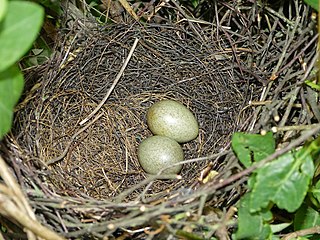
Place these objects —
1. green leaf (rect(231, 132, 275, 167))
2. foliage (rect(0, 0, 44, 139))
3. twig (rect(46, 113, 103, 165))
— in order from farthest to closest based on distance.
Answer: twig (rect(46, 113, 103, 165)) < green leaf (rect(231, 132, 275, 167)) < foliage (rect(0, 0, 44, 139))

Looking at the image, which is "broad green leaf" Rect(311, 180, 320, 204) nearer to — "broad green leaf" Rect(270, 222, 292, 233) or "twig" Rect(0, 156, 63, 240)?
"broad green leaf" Rect(270, 222, 292, 233)

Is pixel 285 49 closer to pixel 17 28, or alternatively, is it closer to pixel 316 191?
pixel 316 191

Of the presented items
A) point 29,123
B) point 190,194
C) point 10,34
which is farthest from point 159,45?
point 10,34

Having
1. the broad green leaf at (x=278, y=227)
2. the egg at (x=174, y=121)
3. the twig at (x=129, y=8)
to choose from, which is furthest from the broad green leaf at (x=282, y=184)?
the twig at (x=129, y=8)

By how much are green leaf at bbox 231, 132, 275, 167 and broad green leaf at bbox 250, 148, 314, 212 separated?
3.8 inches

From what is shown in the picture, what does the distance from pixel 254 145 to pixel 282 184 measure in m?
0.14

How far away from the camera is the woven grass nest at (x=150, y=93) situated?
5.08ft

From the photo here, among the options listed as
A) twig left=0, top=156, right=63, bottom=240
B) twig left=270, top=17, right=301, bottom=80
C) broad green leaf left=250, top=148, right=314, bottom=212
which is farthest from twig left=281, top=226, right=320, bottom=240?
twig left=0, top=156, right=63, bottom=240

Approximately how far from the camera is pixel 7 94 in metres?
1.01

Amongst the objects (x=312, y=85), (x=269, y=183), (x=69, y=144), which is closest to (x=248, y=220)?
(x=269, y=183)

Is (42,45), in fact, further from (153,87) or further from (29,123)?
(153,87)

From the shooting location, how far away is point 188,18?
179 cm

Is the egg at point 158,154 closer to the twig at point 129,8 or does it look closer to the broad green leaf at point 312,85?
the twig at point 129,8

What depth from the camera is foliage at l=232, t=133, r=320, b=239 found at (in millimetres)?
1136
